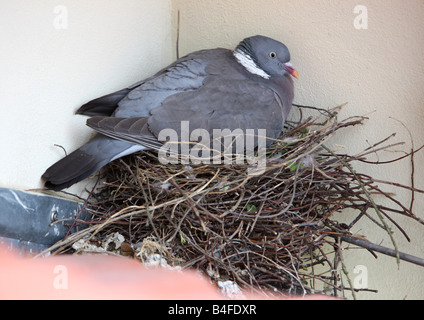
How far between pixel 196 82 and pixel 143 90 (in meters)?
0.23

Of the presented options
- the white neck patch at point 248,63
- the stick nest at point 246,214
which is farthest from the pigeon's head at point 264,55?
the stick nest at point 246,214

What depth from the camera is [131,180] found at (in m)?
2.03

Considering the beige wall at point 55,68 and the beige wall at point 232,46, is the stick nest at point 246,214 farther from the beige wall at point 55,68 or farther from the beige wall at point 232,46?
the beige wall at point 55,68

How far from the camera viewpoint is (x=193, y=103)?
205 centimetres

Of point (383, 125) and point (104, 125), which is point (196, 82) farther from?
point (383, 125)

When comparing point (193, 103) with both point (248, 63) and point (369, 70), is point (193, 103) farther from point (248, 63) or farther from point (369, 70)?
point (369, 70)

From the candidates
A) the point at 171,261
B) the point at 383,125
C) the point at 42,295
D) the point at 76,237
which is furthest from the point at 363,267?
the point at 42,295

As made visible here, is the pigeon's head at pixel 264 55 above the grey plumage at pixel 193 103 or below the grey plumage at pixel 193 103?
above

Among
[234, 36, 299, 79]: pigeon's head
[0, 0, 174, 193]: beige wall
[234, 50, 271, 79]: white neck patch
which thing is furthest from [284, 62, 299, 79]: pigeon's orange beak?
[0, 0, 174, 193]: beige wall

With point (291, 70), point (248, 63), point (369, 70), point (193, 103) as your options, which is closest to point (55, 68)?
point (193, 103)

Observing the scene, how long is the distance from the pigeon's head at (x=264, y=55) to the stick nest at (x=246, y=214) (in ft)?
1.17

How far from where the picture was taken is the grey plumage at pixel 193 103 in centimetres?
193

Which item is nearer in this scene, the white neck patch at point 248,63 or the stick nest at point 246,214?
the stick nest at point 246,214
